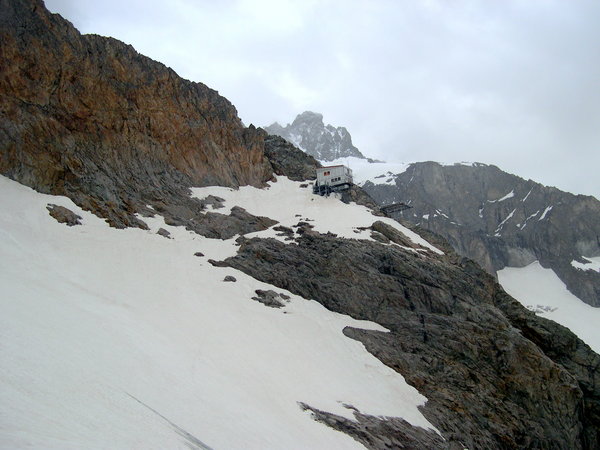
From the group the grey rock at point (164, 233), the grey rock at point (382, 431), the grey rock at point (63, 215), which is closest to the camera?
the grey rock at point (382, 431)

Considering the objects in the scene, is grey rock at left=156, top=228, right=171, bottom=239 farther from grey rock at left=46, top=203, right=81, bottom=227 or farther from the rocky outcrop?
the rocky outcrop

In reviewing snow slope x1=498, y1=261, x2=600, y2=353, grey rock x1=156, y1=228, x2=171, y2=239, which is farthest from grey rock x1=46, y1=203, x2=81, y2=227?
snow slope x1=498, y1=261, x2=600, y2=353

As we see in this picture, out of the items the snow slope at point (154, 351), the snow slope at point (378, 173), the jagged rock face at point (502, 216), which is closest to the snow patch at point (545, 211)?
the jagged rock face at point (502, 216)

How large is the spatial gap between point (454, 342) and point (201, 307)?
17.8 meters

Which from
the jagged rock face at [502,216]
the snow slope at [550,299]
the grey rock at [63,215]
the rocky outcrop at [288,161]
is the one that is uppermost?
the jagged rock face at [502,216]

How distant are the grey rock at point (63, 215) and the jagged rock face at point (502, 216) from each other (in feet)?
303

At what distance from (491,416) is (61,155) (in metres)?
37.7

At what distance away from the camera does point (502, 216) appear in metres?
116

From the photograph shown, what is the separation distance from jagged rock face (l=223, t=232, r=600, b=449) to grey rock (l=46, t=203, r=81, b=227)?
11.9 m

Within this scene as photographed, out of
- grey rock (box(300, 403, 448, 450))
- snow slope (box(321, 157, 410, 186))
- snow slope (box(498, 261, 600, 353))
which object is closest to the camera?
grey rock (box(300, 403, 448, 450))

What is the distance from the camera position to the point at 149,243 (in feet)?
111

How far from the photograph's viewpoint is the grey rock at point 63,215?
101ft

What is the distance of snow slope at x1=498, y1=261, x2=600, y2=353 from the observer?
89.7 metres

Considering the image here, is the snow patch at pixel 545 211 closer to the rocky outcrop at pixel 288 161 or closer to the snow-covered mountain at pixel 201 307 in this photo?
the rocky outcrop at pixel 288 161
